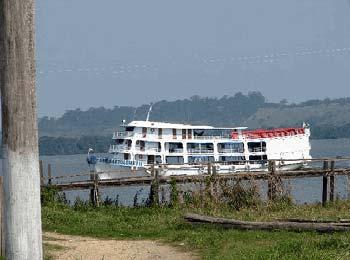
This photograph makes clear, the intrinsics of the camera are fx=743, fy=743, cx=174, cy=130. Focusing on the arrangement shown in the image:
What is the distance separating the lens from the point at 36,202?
398 centimetres

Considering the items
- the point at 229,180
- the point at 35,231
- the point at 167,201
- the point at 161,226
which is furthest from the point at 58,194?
the point at 35,231

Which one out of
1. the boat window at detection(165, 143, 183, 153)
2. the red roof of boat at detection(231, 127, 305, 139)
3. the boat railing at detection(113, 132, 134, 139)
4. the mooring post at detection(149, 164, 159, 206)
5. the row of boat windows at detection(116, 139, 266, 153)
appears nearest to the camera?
the mooring post at detection(149, 164, 159, 206)

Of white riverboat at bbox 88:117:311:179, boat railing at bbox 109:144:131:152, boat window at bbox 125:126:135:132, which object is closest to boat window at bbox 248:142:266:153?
white riverboat at bbox 88:117:311:179

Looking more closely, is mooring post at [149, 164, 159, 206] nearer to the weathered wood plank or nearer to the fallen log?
the weathered wood plank

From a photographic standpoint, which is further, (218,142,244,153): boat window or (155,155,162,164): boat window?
(218,142,244,153): boat window

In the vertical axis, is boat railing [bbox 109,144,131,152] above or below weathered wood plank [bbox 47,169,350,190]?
above

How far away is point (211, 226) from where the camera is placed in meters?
15.4

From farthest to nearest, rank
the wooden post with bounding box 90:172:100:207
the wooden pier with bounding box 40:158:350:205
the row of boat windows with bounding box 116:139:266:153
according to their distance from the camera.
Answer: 1. the row of boat windows with bounding box 116:139:266:153
2. the wooden post with bounding box 90:172:100:207
3. the wooden pier with bounding box 40:158:350:205

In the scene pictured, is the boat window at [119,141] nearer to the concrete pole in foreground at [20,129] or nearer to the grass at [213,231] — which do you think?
the grass at [213,231]

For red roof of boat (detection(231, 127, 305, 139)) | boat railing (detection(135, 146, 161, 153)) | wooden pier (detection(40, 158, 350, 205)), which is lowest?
wooden pier (detection(40, 158, 350, 205))

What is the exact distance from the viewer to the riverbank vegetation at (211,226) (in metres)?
12.0

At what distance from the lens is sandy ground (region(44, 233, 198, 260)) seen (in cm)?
1255

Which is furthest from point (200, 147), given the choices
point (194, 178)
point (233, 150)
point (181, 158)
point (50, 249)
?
point (50, 249)

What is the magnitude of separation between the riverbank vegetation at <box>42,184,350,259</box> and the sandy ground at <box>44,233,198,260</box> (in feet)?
1.37
